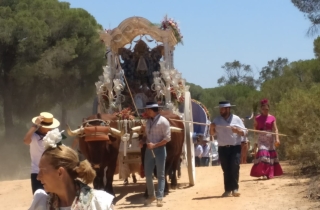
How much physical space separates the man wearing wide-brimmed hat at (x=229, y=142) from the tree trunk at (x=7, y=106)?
18.1 m

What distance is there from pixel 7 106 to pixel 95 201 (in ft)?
84.0

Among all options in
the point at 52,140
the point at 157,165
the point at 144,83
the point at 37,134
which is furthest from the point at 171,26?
the point at 52,140

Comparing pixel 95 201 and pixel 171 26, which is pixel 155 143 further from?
pixel 95 201

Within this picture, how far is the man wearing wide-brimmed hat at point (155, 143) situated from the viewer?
11.2m

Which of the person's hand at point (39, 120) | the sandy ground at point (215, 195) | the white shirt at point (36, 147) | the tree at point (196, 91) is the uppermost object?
the tree at point (196, 91)

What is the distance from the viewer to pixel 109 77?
1436 centimetres

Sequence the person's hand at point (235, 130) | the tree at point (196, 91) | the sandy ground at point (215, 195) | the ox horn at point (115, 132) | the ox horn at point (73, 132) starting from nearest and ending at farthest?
the sandy ground at point (215, 195) < the person's hand at point (235, 130) < the ox horn at point (73, 132) < the ox horn at point (115, 132) < the tree at point (196, 91)

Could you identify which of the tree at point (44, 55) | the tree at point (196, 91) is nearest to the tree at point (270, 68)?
the tree at point (196, 91)

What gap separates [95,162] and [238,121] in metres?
2.62

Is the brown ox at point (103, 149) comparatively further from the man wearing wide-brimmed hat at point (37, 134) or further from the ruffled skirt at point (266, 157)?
the man wearing wide-brimmed hat at point (37, 134)

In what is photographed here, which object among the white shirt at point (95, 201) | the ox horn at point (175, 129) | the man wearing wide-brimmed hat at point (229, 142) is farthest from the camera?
the ox horn at point (175, 129)

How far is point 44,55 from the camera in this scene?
28125mm

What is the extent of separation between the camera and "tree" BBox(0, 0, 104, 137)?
2733 cm

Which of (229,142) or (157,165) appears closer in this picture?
(157,165)
